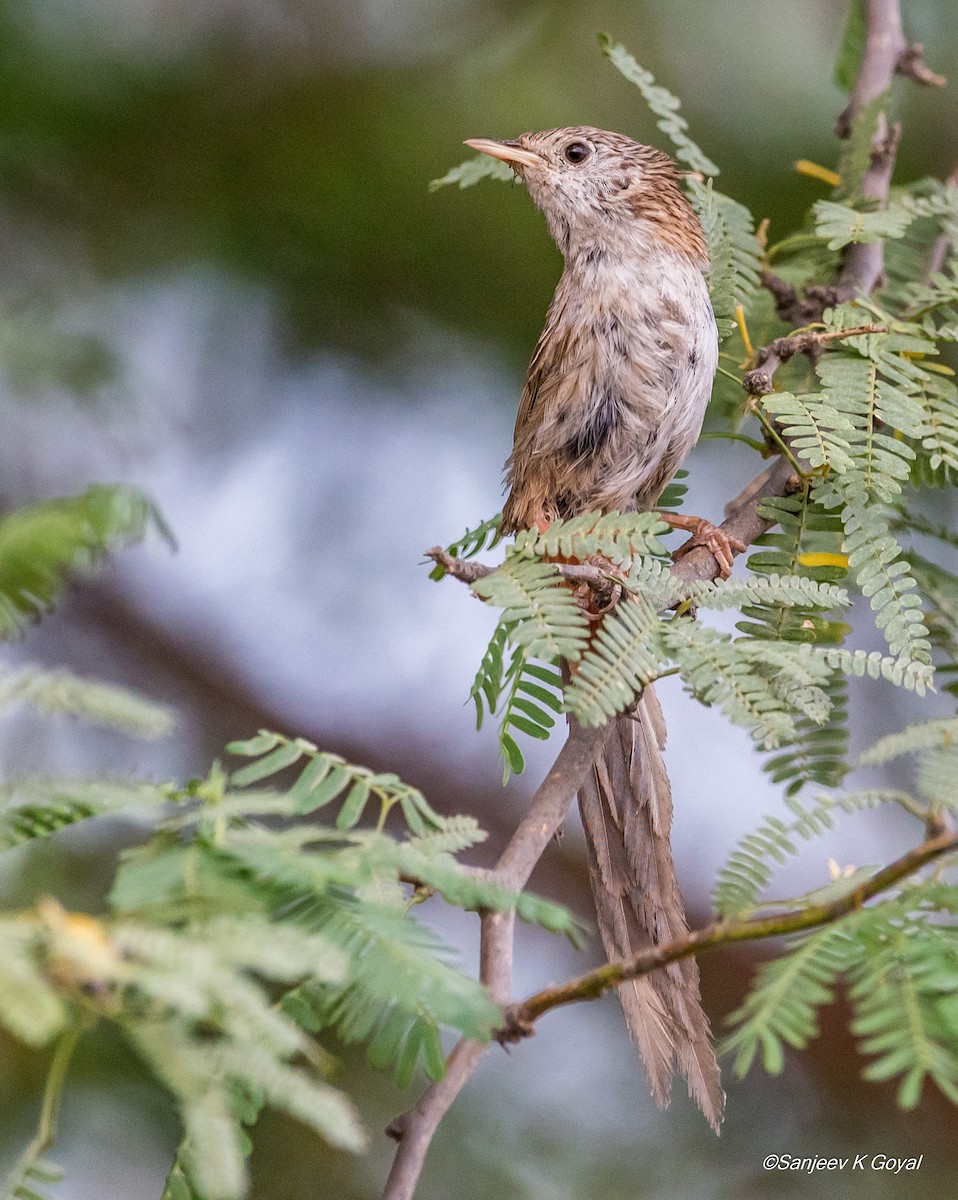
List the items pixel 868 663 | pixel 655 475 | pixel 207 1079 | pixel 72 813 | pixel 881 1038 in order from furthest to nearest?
pixel 655 475
pixel 868 663
pixel 72 813
pixel 881 1038
pixel 207 1079

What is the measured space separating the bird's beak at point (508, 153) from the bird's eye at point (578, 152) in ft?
0.33

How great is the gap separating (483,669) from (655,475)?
112 cm

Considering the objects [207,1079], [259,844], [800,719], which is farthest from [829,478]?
[207,1079]

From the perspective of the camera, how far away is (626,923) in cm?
297

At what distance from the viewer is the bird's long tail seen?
2672 mm

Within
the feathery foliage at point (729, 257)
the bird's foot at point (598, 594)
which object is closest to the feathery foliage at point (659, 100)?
the feathery foliage at point (729, 257)

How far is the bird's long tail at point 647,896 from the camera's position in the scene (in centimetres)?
267

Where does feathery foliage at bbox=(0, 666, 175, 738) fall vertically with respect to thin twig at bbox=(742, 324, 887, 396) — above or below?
below

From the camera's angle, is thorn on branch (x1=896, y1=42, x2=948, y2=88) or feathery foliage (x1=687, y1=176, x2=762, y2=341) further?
thorn on branch (x1=896, y1=42, x2=948, y2=88)

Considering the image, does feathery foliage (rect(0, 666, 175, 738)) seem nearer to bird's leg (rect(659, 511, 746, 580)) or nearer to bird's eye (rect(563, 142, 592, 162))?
bird's leg (rect(659, 511, 746, 580))

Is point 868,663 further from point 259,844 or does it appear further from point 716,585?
point 259,844

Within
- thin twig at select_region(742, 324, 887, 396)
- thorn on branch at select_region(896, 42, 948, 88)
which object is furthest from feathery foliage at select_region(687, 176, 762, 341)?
thorn on branch at select_region(896, 42, 948, 88)

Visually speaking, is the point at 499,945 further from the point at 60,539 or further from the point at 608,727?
the point at 60,539

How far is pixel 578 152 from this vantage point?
13.5 feet
